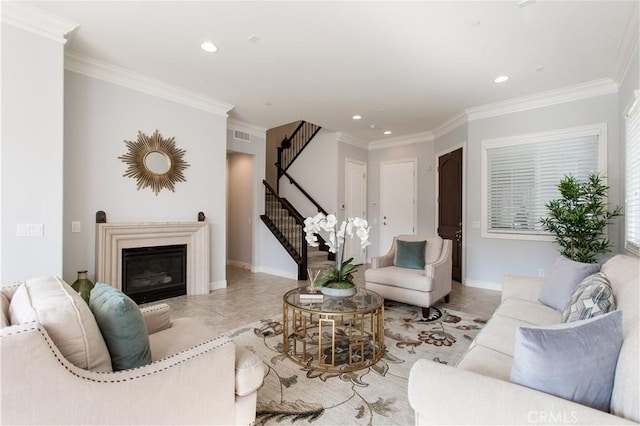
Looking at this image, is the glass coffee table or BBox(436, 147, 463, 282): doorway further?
BBox(436, 147, 463, 282): doorway

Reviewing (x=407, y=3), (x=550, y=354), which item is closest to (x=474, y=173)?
(x=407, y=3)

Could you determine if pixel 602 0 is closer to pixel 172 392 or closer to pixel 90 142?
pixel 172 392

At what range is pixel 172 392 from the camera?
1.26m

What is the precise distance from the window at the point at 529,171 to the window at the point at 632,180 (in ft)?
2.39

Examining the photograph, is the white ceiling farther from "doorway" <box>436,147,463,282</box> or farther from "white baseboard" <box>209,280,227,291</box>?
"white baseboard" <box>209,280,227,291</box>

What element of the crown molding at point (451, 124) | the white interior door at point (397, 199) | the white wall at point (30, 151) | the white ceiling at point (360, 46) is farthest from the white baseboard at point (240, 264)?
the crown molding at point (451, 124)

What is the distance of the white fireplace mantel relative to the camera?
11.8ft

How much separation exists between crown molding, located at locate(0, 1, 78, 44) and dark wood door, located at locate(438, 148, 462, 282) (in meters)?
5.56

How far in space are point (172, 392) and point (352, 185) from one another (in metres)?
5.95

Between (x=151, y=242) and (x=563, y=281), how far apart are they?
4.52 meters

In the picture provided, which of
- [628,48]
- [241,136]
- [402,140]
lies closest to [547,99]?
[628,48]

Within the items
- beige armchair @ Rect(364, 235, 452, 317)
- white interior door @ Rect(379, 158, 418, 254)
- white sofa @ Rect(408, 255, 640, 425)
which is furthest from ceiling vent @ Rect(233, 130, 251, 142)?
white sofa @ Rect(408, 255, 640, 425)

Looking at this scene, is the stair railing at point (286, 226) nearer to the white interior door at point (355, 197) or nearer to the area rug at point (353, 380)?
the white interior door at point (355, 197)

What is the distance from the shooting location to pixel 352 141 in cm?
678
